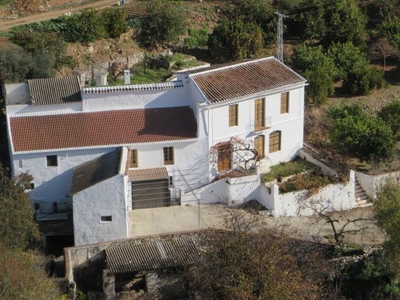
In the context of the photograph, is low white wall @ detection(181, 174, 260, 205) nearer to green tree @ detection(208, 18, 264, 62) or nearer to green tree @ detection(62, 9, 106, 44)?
green tree @ detection(208, 18, 264, 62)

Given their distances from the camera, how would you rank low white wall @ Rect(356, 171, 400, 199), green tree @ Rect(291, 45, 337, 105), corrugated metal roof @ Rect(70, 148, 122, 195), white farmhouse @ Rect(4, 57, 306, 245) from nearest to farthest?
corrugated metal roof @ Rect(70, 148, 122, 195) < white farmhouse @ Rect(4, 57, 306, 245) < low white wall @ Rect(356, 171, 400, 199) < green tree @ Rect(291, 45, 337, 105)

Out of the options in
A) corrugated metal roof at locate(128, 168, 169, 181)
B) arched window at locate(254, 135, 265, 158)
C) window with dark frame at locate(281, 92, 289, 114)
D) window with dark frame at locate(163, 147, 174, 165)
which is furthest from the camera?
window with dark frame at locate(281, 92, 289, 114)

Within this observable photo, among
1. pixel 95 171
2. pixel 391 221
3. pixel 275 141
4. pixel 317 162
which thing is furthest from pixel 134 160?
pixel 391 221

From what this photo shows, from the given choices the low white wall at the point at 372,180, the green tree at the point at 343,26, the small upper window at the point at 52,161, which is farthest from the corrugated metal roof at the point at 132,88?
the green tree at the point at 343,26

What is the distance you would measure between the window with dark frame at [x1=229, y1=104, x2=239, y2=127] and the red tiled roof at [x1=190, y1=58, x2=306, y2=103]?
63cm

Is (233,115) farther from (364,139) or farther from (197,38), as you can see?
(197,38)

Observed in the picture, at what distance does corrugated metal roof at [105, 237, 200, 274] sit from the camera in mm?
35281

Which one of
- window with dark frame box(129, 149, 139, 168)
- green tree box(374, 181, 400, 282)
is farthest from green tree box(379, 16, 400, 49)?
window with dark frame box(129, 149, 139, 168)

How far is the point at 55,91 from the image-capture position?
41312 mm

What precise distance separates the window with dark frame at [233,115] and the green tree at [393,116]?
35.1 feet

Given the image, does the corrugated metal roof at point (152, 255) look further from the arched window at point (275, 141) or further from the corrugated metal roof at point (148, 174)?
the arched window at point (275, 141)

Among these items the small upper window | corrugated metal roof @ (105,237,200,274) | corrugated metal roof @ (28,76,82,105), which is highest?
corrugated metal roof @ (28,76,82,105)

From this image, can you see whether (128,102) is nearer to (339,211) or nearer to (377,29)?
(339,211)

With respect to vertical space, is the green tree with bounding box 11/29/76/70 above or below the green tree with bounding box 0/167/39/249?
above
